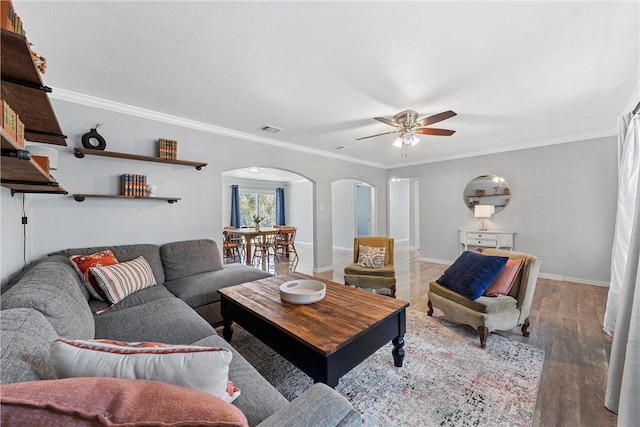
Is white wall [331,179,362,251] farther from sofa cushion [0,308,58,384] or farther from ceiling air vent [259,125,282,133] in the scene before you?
sofa cushion [0,308,58,384]

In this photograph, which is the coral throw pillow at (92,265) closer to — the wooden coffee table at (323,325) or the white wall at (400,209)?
the wooden coffee table at (323,325)

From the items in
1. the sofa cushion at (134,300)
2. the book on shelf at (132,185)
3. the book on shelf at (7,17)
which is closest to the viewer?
the book on shelf at (7,17)

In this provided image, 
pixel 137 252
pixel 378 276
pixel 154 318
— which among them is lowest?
pixel 378 276

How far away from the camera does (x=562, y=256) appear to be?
437cm

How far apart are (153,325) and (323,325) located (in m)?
1.18

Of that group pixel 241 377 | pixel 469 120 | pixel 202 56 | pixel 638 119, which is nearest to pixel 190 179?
pixel 202 56

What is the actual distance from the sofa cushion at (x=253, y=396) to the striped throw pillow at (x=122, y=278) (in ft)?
4.96

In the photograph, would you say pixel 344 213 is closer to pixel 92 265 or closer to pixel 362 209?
pixel 362 209

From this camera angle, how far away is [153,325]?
1.75 meters

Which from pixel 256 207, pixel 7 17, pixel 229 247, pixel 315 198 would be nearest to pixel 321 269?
pixel 315 198

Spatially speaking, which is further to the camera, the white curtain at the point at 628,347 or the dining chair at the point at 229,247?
the dining chair at the point at 229,247

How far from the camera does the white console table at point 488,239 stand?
4.80 meters

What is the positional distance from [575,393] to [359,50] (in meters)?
2.87

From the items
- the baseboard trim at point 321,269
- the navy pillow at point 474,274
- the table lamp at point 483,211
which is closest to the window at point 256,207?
the baseboard trim at point 321,269
